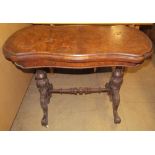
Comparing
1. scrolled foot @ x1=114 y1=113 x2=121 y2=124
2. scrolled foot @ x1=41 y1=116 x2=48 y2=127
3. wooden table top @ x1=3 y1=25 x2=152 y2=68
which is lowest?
scrolled foot @ x1=114 y1=113 x2=121 y2=124

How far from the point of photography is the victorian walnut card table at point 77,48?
50.9 inches

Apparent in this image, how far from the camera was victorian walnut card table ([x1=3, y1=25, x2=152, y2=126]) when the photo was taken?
50.9 inches

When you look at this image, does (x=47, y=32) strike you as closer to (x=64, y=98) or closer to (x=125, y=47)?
(x=125, y=47)

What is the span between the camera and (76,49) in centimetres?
132

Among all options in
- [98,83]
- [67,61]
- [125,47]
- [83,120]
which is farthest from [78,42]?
[98,83]

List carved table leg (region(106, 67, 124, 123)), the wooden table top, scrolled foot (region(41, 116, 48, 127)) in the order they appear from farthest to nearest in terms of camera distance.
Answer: scrolled foot (region(41, 116, 48, 127))
carved table leg (region(106, 67, 124, 123))
the wooden table top

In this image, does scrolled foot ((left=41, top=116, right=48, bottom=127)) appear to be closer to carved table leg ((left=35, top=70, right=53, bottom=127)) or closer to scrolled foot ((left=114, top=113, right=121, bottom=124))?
carved table leg ((left=35, top=70, right=53, bottom=127))

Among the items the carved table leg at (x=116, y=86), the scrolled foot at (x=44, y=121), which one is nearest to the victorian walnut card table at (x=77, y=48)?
the carved table leg at (x=116, y=86)

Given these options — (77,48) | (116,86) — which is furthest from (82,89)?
A: (77,48)

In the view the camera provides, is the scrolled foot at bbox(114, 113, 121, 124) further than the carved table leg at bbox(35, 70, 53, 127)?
Yes

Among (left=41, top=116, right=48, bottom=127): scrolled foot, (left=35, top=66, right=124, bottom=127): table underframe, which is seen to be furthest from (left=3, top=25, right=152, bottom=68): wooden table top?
(left=41, top=116, right=48, bottom=127): scrolled foot

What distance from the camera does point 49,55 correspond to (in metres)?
1.29

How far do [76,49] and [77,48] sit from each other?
0.6 inches

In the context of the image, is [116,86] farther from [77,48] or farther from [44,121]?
[44,121]
